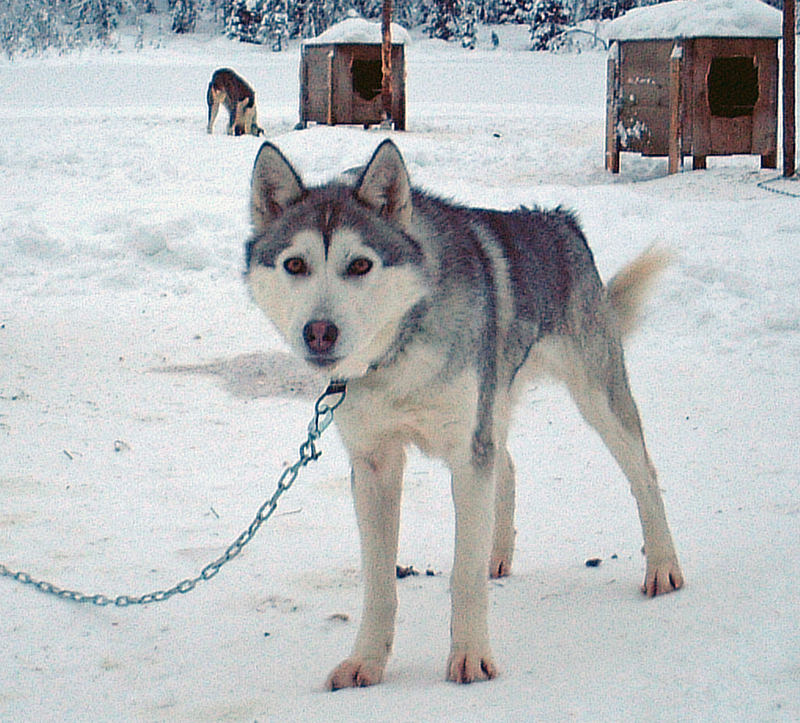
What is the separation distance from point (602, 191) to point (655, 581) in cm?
585

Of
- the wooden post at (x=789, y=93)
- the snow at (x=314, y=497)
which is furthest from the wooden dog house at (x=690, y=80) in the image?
the snow at (x=314, y=497)

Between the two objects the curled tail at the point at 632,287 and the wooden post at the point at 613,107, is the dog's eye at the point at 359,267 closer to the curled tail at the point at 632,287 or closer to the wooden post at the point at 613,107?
the curled tail at the point at 632,287

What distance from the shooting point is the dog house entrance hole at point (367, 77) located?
15.6m

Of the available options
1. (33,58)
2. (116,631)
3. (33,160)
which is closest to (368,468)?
(116,631)

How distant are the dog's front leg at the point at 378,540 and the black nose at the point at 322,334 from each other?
0.46 metres

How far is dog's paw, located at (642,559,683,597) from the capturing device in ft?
9.66

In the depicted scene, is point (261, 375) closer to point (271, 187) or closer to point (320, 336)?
point (271, 187)

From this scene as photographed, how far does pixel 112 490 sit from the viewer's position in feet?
12.9

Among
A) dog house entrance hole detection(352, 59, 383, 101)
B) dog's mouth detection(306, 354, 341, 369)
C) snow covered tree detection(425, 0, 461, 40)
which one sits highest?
snow covered tree detection(425, 0, 461, 40)

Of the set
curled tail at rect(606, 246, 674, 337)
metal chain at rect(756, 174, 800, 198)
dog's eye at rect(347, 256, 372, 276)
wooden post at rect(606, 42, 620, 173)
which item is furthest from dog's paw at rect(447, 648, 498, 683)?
wooden post at rect(606, 42, 620, 173)

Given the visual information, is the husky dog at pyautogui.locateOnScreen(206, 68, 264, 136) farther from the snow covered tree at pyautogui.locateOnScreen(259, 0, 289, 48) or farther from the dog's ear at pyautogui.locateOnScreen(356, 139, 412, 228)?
the snow covered tree at pyautogui.locateOnScreen(259, 0, 289, 48)

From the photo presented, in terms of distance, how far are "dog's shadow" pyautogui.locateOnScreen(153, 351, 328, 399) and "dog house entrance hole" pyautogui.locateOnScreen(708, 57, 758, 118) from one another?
23.2 feet

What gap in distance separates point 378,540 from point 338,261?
2.58 ft

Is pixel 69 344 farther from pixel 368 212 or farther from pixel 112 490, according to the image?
pixel 368 212
